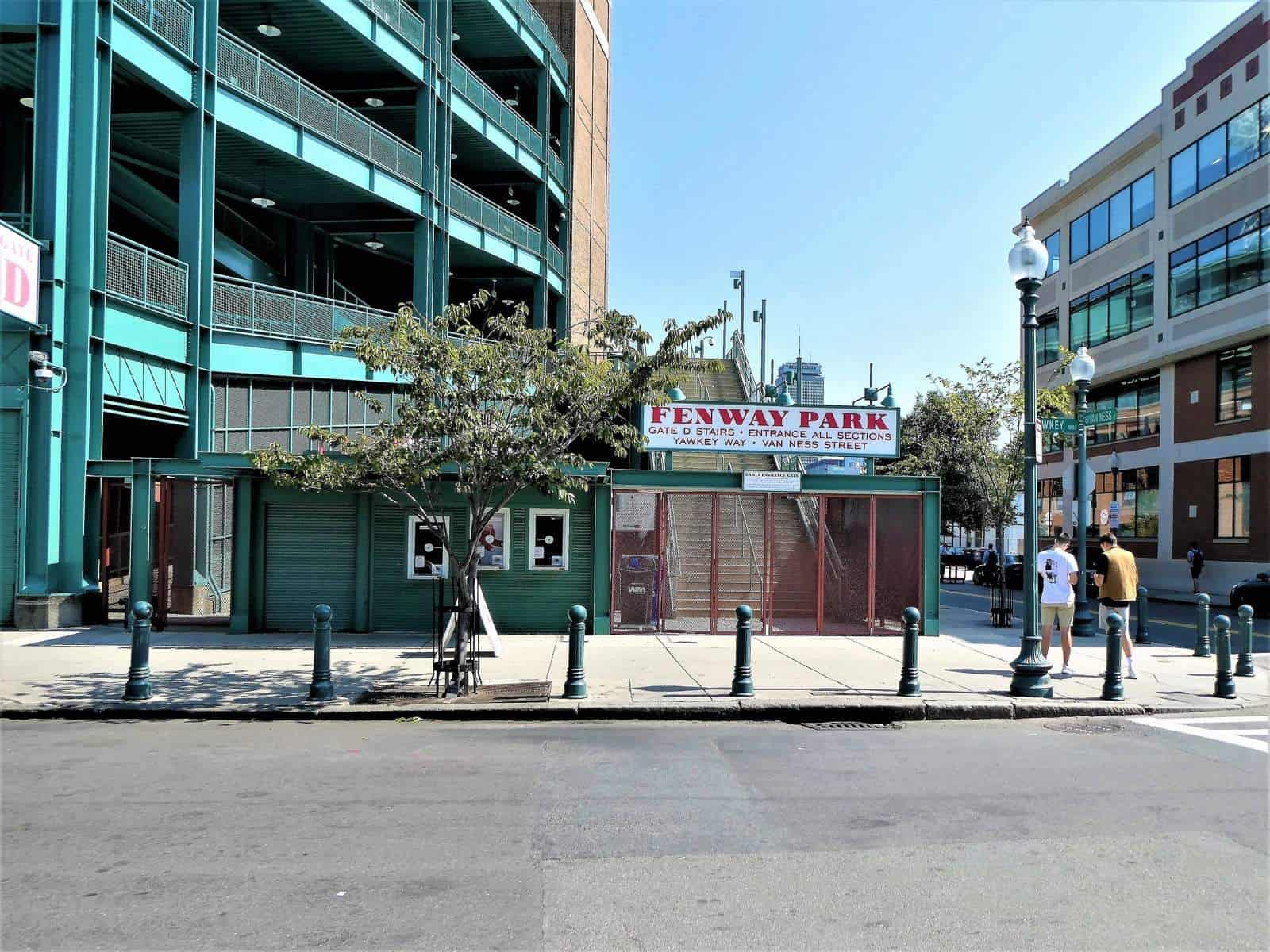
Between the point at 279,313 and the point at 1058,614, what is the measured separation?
688 inches

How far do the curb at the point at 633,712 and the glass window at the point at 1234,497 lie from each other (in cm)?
2342

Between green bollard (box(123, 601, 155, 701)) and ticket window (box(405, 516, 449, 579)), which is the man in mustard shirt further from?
green bollard (box(123, 601, 155, 701))

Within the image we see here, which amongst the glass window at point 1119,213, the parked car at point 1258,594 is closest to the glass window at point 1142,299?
the glass window at point 1119,213

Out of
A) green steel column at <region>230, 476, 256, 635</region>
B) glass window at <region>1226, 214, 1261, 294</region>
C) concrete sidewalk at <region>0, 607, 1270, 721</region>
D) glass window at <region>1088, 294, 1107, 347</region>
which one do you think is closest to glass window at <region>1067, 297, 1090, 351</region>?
glass window at <region>1088, 294, 1107, 347</region>

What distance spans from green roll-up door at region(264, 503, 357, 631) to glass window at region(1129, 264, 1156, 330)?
32.0 m

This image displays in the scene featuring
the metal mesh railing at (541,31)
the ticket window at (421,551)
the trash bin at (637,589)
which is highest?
the metal mesh railing at (541,31)

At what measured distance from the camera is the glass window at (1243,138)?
95.2 feet

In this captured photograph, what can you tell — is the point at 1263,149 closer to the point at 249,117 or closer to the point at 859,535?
the point at 859,535

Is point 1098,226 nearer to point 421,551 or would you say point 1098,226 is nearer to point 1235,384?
point 1235,384

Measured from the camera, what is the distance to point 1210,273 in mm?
31297

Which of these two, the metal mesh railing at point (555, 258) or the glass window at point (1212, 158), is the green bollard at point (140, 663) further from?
the glass window at point (1212, 158)

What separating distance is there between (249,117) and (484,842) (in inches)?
728

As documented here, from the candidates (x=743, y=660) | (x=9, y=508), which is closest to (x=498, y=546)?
(x=743, y=660)

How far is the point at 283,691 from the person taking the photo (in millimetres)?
10227
